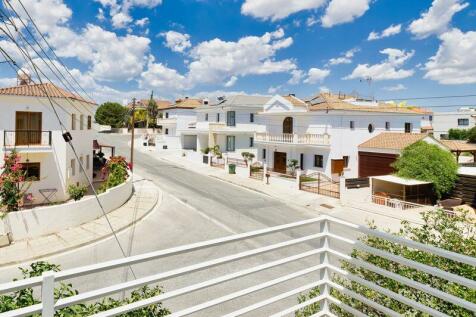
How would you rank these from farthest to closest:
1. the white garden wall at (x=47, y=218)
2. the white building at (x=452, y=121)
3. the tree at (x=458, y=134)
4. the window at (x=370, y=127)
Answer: the white building at (x=452, y=121) → the tree at (x=458, y=134) → the window at (x=370, y=127) → the white garden wall at (x=47, y=218)

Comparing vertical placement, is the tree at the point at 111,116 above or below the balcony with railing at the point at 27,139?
above

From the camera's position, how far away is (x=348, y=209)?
21781 millimetres

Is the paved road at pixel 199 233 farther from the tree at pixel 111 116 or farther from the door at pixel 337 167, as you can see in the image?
the tree at pixel 111 116

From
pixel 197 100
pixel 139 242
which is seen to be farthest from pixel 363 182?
pixel 197 100

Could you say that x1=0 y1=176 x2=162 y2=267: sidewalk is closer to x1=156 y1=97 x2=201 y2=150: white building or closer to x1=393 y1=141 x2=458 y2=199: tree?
x1=393 y1=141 x2=458 y2=199: tree

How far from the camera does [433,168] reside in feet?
74.3

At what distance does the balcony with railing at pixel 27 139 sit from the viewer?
62.4ft

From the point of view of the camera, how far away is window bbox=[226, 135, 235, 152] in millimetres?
43906

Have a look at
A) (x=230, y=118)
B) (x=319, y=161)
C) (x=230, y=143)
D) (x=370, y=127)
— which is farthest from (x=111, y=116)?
(x=370, y=127)

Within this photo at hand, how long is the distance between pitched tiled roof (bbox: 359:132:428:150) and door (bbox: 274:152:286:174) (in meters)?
8.22

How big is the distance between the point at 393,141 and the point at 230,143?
21405mm

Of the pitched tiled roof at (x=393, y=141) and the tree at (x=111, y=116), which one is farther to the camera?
the tree at (x=111, y=116)

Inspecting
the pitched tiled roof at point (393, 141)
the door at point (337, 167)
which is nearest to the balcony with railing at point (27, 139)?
the door at point (337, 167)

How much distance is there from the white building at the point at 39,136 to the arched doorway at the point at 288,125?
2082 centimetres
